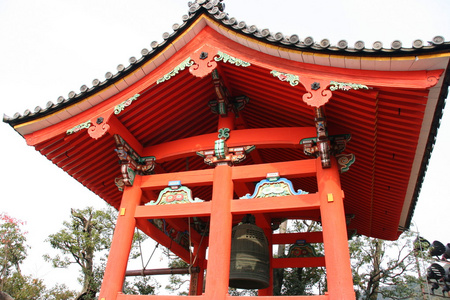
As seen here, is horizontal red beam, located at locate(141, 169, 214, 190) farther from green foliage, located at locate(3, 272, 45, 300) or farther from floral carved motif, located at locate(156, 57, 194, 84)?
green foliage, located at locate(3, 272, 45, 300)

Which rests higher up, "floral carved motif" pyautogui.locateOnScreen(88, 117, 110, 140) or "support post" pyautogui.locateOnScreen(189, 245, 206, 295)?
"floral carved motif" pyautogui.locateOnScreen(88, 117, 110, 140)

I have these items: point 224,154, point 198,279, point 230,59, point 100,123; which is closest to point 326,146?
point 224,154

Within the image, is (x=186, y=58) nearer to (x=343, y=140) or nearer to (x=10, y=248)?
(x=343, y=140)

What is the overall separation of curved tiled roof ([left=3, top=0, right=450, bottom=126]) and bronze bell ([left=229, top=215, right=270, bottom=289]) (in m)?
3.45

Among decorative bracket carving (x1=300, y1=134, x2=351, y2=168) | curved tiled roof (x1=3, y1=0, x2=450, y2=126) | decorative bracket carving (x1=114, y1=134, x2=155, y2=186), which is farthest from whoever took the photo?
decorative bracket carving (x1=114, y1=134, x2=155, y2=186)

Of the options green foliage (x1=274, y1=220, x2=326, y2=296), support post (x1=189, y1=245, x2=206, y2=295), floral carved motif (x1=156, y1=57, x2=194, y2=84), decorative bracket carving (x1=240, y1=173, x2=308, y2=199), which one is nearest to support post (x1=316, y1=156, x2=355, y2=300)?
decorative bracket carving (x1=240, y1=173, x2=308, y2=199)

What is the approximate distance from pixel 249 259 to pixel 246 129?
240 centimetres

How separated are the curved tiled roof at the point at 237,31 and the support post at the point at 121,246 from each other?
1.93m

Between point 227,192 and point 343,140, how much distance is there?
6.98ft

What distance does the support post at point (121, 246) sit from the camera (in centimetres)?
546

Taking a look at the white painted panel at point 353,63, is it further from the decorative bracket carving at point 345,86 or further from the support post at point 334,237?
the support post at point 334,237

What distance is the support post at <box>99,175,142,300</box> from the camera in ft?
17.9

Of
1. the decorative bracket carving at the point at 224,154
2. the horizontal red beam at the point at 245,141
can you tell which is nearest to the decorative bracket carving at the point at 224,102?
the horizontal red beam at the point at 245,141

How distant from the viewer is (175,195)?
6.20m
